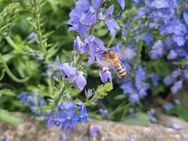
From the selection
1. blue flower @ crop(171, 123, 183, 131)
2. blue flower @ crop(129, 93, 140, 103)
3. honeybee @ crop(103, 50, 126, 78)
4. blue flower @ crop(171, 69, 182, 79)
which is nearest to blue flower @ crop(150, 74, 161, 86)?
blue flower @ crop(171, 69, 182, 79)

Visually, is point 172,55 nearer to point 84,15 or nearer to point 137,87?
point 137,87

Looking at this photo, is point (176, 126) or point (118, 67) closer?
point (118, 67)

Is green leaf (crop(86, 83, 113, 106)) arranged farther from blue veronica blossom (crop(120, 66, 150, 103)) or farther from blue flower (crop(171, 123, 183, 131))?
blue flower (crop(171, 123, 183, 131))

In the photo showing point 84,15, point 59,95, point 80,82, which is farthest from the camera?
point 59,95

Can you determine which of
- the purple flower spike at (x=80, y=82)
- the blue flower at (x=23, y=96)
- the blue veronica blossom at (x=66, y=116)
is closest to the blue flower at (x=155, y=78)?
the blue flower at (x=23, y=96)

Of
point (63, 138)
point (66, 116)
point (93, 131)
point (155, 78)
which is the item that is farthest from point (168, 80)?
point (66, 116)

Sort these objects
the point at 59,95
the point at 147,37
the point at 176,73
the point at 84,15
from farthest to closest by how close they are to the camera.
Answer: the point at 176,73 < the point at 147,37 < the point at 59,95 < the point at 84,15

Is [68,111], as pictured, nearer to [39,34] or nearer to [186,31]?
[39,34]
